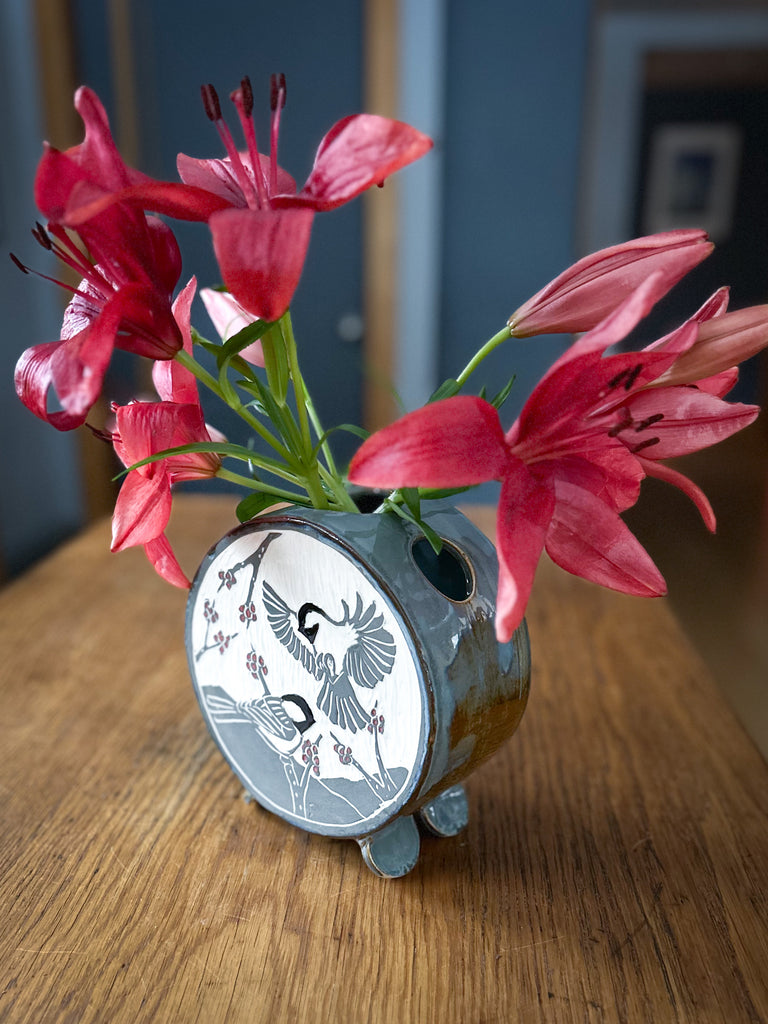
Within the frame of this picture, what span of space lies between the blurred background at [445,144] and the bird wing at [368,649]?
1.54m

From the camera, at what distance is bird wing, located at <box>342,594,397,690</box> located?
41 centimetres

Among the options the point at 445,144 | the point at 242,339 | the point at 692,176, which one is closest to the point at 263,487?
the point at 242,339

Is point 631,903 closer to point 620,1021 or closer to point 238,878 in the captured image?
point 620,1021

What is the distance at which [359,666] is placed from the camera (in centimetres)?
42

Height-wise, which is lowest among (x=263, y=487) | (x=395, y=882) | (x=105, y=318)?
(x=395, y=882)

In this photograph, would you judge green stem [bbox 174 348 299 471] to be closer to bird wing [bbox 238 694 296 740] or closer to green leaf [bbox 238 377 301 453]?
green leaf [bbox 238 377 301 453]

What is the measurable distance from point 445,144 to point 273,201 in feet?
7.08

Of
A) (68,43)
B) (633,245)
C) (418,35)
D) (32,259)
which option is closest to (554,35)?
(418,35)

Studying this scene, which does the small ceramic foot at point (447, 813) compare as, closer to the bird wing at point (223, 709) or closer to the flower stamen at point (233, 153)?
the bird wing at point (223, 709)

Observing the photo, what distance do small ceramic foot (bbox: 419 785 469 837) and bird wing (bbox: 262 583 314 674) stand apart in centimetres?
13

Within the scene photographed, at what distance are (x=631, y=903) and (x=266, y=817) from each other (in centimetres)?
23

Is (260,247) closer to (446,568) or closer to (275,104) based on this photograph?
(275,104)

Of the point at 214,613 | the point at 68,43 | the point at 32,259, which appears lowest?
the point at 214,613

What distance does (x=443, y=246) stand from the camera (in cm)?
236
